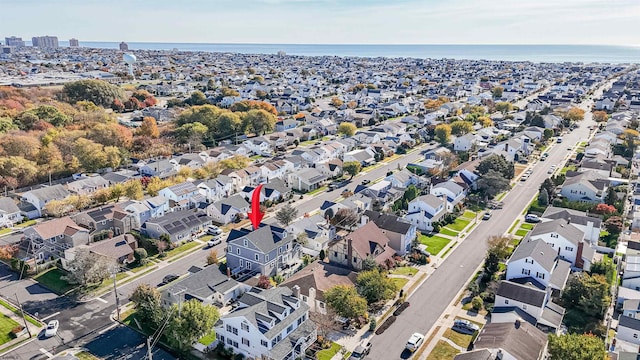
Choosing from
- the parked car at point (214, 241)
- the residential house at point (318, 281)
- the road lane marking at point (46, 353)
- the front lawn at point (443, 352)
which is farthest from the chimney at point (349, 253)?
the road lane marking at point (46, 353)

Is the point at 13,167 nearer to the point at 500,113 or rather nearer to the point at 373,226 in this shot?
the point at 373,226

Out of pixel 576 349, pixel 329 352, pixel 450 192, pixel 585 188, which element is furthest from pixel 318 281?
pixel 585 188

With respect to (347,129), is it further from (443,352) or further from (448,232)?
(443,352)

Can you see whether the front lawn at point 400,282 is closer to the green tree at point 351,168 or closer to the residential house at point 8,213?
the green tree at point 351,168

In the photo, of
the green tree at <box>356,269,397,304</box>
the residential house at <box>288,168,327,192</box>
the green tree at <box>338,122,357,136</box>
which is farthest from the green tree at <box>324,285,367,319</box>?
the green tree at <box>338,122,357,136</box>

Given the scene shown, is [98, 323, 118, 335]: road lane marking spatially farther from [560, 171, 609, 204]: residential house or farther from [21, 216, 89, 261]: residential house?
[560, 171, 609, 204]: residential house

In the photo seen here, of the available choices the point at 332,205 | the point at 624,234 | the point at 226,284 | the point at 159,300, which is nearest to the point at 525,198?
the point at 624,234
